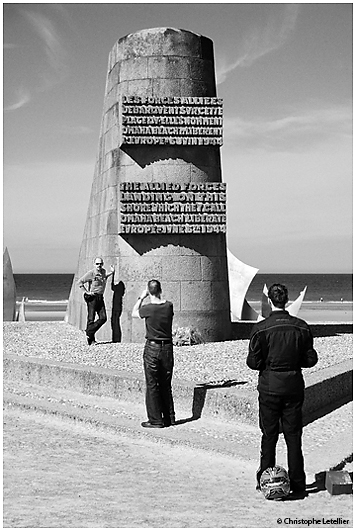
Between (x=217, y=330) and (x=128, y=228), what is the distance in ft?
8.80

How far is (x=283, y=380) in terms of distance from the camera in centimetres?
609

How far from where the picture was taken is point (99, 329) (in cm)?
1446

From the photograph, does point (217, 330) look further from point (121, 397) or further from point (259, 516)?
point (259, 516)

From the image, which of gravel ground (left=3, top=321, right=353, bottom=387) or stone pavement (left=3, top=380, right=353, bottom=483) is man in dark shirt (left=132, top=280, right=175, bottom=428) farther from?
gravel ground (left=3, top=321, right=353, bottom=387)

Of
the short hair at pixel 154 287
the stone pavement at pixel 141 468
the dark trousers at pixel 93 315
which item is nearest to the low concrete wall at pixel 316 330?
the dark trousers at pixel 93 315

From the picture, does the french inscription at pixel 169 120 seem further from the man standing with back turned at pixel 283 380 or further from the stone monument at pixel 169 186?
the man standing with back turned at pixel 283 380

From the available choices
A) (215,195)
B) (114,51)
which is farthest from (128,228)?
(114,51)

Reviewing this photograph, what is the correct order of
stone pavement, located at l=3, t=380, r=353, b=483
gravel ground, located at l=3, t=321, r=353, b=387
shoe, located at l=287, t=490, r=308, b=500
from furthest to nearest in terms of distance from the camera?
gravel ground, located at l=3, t=321, r=353, b=387, stone pavement, located at l=3, t=380, r=353, b=483, shoe, located at l=287, t=490, r=308, b=500

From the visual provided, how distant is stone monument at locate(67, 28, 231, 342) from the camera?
44.4 ft

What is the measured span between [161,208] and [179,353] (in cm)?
286

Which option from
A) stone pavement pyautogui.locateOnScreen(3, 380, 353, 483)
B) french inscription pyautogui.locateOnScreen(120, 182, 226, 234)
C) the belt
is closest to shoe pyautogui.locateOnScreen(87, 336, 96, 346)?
french inscription pyautogui.locateOnScreen(120, 182, 226, 234)

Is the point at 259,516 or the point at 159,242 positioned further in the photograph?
the point at 159,242

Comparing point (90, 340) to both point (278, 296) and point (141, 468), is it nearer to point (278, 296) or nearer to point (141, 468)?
point (141, 468)

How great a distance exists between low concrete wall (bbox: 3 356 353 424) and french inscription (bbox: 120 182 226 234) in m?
3.47
